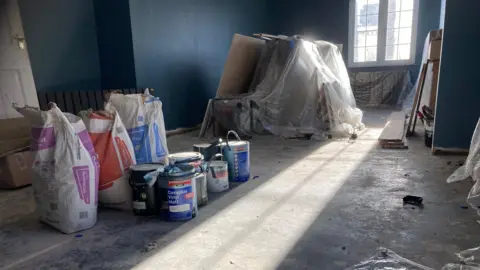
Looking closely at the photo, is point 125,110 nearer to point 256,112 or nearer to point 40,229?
point 40,229

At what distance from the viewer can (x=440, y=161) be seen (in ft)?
9.30

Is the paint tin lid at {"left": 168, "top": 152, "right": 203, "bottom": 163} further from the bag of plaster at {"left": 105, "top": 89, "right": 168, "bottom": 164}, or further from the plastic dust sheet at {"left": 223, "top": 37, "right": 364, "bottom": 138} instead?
the plastic dust sheet at {"left": 223, "top": 37, "right": 364, "bottom": 138}

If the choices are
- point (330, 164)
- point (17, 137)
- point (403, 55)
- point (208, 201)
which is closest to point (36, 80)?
point (17, 137)

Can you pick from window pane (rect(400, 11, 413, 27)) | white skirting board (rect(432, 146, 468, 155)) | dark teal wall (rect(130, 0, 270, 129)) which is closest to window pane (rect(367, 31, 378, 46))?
window pane (rect(400, 11, 413, 27))

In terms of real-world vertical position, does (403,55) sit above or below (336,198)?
above

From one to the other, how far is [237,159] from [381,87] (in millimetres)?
5792

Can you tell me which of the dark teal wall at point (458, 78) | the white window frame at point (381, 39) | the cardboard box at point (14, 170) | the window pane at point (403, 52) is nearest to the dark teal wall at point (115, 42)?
the cardboard box at point (14, 170)

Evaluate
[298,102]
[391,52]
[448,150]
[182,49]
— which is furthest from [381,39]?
[448,150]

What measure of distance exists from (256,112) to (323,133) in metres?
0.86

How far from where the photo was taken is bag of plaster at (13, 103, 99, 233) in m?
1.73

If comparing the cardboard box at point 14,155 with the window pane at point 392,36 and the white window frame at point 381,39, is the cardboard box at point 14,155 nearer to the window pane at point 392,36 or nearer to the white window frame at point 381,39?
the white window frame at point 381,39

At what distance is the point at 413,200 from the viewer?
1985 mm

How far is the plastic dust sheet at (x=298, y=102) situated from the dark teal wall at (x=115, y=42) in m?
1.22

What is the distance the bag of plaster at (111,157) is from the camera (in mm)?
1999
